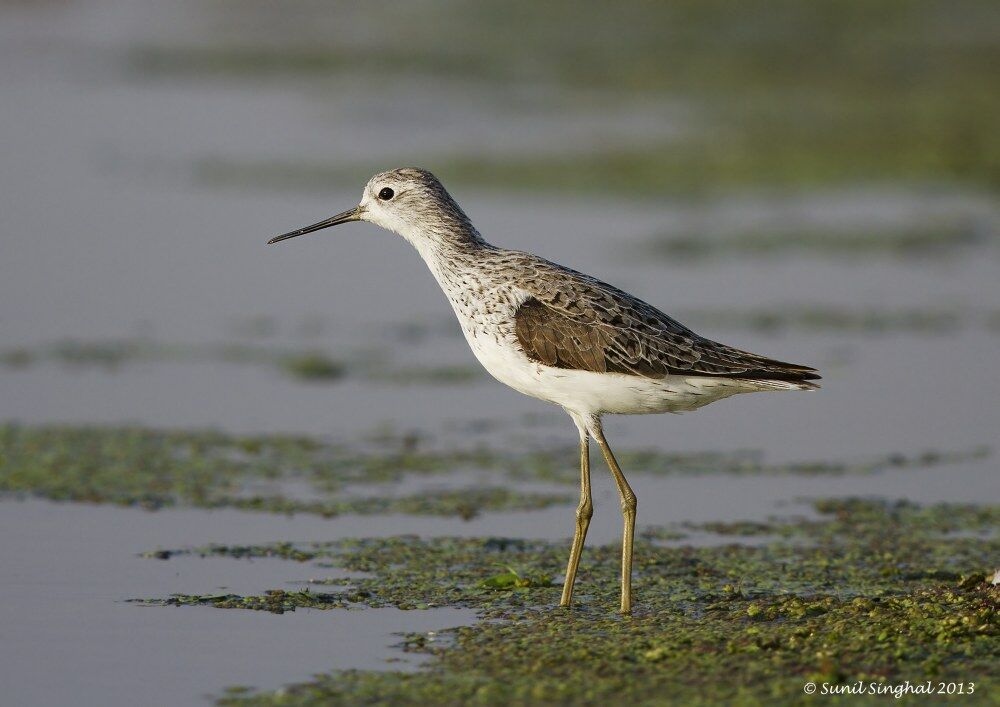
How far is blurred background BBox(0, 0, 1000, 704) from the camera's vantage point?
11.8 meters

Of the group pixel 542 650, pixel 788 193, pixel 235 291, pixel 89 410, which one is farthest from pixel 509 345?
pixel 788 193

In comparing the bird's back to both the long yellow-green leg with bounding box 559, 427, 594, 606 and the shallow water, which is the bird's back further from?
the shallow water

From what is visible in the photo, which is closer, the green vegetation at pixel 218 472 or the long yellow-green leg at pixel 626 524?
the long yellow-green leg at pixel 626 524

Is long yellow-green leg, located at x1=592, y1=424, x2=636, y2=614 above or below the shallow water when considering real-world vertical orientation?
above

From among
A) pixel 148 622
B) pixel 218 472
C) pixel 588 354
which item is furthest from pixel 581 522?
pixel 218 472

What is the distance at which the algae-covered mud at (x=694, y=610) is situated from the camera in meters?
6.54

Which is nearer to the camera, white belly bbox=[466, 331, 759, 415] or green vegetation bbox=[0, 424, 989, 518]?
white belly bbox=[466, 331, 759, 415]

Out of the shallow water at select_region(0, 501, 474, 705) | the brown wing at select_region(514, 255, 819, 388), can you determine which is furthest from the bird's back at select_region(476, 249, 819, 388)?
the shallow water at select_region(0, 501, 474, 705)

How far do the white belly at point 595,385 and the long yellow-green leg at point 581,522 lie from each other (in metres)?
0.25

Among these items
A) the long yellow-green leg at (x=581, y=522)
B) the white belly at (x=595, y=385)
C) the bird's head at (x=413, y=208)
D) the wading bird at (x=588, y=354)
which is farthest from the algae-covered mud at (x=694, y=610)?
the bird's head at (x=413, y=208)

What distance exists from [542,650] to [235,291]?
883 cm

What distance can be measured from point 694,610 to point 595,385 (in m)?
1.22

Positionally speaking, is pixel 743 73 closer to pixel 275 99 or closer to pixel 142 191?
pixel 275 99

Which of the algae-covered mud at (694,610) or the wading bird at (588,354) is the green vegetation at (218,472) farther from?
the wading bird at (588,354)
